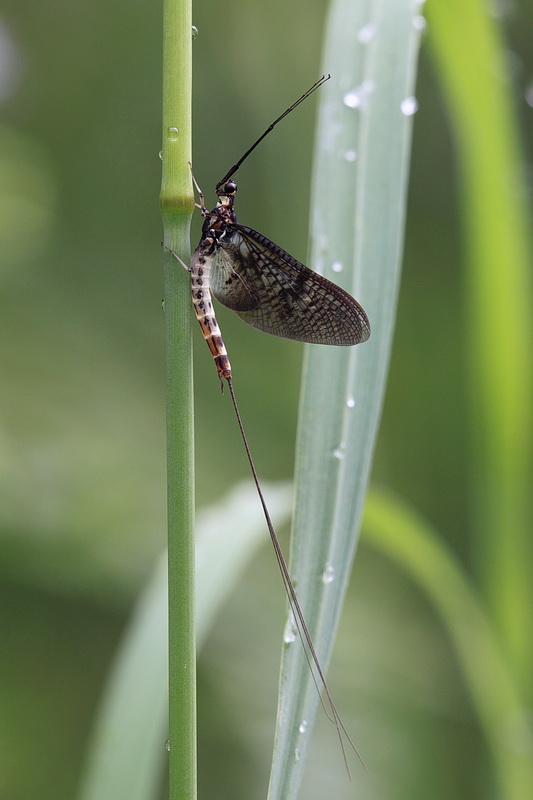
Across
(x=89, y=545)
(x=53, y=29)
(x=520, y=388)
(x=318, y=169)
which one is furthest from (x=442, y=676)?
(x=53, y=29)

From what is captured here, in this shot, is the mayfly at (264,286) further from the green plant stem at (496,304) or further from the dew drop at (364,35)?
the green plant stem at (496,304)

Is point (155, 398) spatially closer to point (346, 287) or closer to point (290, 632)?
point (346, 287)

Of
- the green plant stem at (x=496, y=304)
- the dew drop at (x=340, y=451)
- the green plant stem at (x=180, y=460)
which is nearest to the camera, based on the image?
the green plant stem at (x=180, y=460)

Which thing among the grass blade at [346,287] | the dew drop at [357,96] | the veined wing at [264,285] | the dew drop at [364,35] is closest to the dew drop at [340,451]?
the grass blade at [346,287]

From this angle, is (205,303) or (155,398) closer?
(205,303)

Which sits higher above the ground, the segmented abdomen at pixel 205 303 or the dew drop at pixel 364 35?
the dew drop at pixel 364 35

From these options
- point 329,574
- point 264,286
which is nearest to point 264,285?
point 264,286

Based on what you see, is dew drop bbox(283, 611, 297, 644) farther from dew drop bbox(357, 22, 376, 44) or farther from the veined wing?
→ dew drop bbox(357, 22, 376, 44)
